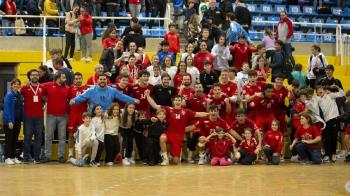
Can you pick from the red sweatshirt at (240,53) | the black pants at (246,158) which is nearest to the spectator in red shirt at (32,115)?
the black pants at (246,158)

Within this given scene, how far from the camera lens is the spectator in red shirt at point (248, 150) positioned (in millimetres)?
17484

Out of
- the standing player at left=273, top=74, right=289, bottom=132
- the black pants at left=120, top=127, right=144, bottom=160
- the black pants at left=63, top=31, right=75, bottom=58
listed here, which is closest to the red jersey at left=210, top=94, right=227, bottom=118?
the standing player at left=273, top=74, right=289, bottom=132

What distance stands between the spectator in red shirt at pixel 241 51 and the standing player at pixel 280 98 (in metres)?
1.79

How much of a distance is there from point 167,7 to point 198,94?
23.8ft

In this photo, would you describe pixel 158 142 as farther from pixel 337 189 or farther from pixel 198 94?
pixel 337 189

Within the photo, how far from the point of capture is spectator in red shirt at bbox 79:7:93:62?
21625mm

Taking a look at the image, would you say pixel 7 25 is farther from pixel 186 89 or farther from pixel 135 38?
pixel 186 89

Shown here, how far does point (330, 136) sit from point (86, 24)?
22.5 feet

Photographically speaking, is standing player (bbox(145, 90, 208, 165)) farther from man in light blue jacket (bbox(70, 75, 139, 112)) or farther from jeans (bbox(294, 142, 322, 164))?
jeans (bbox(294, 142, 322, 164))

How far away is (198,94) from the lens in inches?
711

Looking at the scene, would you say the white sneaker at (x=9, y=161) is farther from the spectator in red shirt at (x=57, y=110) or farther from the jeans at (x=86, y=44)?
the jeans at (x=86, y=44)

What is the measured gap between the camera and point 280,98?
60.8 feet

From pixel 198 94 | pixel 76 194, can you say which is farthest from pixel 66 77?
pixel 76 194

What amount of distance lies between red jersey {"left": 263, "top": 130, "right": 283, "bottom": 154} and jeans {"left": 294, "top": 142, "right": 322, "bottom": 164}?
1.39ft
